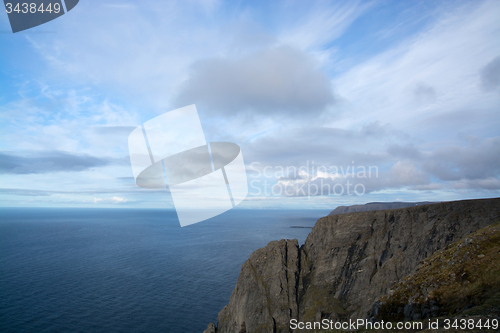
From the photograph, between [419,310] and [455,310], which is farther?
[419,310]

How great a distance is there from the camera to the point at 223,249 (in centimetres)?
10831

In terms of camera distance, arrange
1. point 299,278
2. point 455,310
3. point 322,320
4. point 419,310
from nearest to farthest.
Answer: point 455,310 < point 419,310 < point 322,320 < point 299,278

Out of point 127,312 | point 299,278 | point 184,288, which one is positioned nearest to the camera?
point 299,278

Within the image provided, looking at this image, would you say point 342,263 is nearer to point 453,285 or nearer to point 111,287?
point 453,285

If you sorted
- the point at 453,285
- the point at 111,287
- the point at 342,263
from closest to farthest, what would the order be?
the point at 453,285, the point at 342,263, the point at 111,287

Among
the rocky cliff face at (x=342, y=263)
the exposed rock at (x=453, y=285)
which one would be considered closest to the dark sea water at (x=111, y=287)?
the rocky cliff face at (x=342, y=263)

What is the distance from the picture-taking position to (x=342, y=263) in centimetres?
4275

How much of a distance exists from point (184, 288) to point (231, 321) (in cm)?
2383

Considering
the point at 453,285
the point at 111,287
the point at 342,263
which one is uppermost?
the point at 453,285

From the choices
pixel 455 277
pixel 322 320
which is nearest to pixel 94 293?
pixel 322 320

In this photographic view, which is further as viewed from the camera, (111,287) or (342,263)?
(111,287)

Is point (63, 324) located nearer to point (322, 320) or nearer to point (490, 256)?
point (322, 320)

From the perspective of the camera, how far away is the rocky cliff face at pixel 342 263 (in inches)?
1422

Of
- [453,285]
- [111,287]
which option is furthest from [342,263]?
[111,287]
